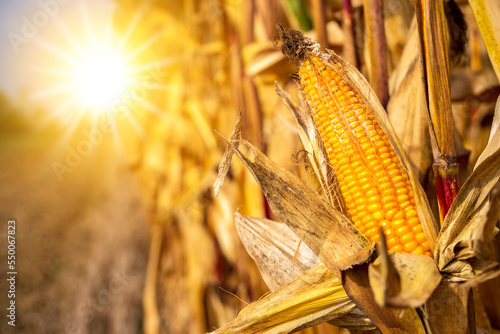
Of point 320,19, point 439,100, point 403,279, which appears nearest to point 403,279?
point 403,279

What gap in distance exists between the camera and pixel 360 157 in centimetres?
42

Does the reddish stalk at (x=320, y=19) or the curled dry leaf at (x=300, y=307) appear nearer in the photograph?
the curled dry leaf at (x=300, y=307)

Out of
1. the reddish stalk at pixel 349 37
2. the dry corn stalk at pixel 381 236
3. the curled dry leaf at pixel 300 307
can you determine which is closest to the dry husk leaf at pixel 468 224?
the dry corn stalk at pixel 381 236

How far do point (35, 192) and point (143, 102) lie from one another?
2569 millimetres

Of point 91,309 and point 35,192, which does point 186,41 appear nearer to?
point 91,309

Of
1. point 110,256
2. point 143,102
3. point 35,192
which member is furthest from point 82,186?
point 143,102

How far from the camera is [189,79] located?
1.46m

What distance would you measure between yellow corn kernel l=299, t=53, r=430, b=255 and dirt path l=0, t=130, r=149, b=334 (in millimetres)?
1559

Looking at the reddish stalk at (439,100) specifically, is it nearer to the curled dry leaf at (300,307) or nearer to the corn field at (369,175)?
the corn field at (369,175)

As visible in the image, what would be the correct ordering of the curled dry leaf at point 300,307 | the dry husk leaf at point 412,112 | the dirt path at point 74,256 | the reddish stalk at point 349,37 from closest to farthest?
the curled dry leaf at point 300,307
the dry husk leaf at point 412,112
the reddish stalk at point 349,37
the dirt path at point 74,256

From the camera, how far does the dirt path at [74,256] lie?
5.29ft

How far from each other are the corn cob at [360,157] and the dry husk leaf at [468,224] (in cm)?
3

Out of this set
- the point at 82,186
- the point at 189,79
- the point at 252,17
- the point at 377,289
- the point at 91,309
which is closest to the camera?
the point at 377,289

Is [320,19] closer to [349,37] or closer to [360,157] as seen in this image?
[349,37]
